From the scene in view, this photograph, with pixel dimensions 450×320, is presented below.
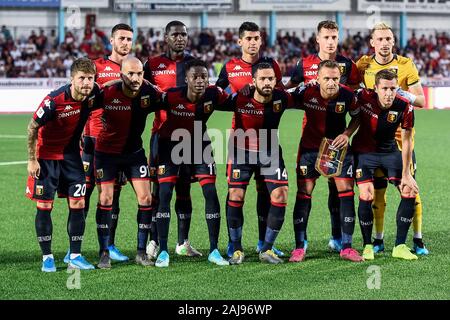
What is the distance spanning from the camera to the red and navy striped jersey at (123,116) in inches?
338

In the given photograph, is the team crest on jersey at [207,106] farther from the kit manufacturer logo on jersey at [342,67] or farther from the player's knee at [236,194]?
the kit manufacturer logo on jersey at [342,67]

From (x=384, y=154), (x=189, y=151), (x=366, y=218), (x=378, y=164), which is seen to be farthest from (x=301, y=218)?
(x=189, y=151)

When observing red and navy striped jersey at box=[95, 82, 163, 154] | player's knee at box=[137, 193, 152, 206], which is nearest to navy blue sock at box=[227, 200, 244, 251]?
player's knee at box=[137, 193, 152, 206]

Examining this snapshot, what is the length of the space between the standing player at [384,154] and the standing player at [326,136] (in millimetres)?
130

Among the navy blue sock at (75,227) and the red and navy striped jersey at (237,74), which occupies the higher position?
the red and navy striped jersey at (237,74)

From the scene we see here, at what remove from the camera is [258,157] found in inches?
348

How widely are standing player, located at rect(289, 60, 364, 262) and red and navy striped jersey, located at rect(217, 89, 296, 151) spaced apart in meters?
0.22

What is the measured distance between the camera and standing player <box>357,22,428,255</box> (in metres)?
9.25

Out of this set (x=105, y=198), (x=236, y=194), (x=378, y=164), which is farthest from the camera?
(x=378, y=164)

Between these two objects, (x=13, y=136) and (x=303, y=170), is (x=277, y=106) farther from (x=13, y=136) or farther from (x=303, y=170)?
(x=13, y=136)

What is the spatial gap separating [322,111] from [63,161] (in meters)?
2.45

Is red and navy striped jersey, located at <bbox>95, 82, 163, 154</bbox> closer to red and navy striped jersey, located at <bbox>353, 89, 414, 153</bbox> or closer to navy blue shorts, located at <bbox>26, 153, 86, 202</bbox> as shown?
navy blue shorts, located at <bbox>26, 153, 86, 202</bbox>

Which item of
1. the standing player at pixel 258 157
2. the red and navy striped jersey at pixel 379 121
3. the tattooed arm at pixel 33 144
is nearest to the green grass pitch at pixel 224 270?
the standing player at pixel 258 157

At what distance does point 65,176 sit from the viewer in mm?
8469
